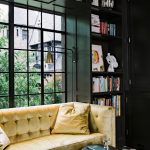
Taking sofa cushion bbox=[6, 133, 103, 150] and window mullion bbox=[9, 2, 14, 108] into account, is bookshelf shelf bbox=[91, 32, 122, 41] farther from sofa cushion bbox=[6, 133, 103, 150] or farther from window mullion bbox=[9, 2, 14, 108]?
sofa cushion bbox=[6, 133, 103, 150]

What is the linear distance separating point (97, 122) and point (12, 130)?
1113mm

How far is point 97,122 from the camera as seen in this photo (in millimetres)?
2975

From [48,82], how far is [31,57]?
0.48m

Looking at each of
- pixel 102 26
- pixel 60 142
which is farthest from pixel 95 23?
pixel 60 142

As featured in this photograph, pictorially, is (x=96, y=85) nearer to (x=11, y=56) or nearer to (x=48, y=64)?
(x=48, y=64)

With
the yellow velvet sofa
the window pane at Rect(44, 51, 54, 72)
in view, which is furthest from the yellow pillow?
the window pane at Rect(44, 51, 54, 72)

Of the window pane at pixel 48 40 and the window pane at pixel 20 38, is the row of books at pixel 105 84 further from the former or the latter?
the window pane at pixel 20 38

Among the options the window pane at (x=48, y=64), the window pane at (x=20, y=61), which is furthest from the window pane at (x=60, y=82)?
the window pane at (x=20, y=61)

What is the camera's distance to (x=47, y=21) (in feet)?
11.6

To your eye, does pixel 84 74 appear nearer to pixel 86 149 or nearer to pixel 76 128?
pixel 76 128

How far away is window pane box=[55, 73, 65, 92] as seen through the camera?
3607 millimetres

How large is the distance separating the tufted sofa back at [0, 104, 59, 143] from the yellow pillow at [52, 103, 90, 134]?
0.11 m

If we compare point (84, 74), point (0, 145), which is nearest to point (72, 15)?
point (84, 74)

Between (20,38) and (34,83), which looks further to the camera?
(34,83)
